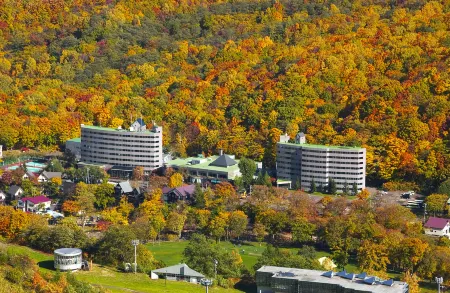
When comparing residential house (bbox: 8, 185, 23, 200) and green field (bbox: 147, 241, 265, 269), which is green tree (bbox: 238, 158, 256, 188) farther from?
residential house (bbox: 8, 185, 23, 200)

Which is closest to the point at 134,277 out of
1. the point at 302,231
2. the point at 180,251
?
the point at 180,251

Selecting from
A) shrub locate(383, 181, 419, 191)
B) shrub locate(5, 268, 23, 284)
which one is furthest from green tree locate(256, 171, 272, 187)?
shrub locate(5, 268, 23, 284)

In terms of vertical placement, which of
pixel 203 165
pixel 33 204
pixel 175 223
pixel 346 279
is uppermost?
pixel 203 165

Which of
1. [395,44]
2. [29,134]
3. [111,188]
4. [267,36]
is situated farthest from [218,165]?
[267,36]

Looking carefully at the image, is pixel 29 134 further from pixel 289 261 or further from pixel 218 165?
pixel 289 261

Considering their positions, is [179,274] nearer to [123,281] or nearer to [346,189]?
[123,281]

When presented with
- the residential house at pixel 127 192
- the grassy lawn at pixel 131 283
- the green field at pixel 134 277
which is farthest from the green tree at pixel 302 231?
the residential house at pixel 127 192
